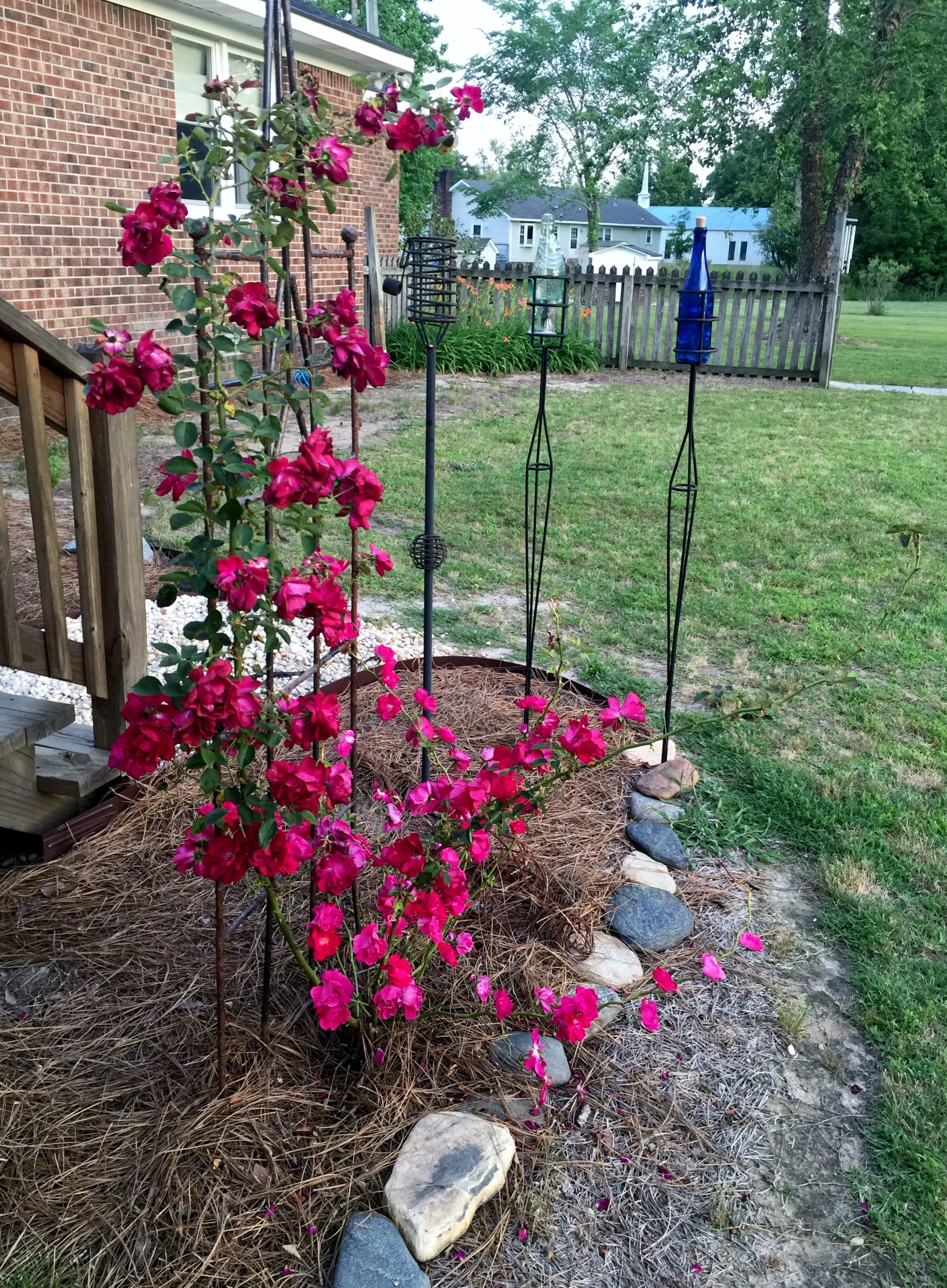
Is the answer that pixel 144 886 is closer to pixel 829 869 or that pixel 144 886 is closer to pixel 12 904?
pixel 12 904

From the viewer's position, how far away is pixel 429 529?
2537mm

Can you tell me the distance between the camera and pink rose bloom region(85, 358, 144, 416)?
4.64 ft

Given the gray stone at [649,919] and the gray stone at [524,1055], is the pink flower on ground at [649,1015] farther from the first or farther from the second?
the gray stone at [649,919]

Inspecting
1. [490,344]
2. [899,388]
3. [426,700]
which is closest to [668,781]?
[426,700]

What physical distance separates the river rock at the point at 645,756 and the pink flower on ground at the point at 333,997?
1628 mm

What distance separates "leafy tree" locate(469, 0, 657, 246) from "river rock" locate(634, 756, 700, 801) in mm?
31840

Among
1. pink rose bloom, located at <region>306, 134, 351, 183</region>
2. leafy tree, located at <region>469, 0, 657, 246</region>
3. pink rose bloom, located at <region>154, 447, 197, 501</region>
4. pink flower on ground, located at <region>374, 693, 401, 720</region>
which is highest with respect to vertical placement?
leafy tree, located at <region>469, 0, 657, 246</region>

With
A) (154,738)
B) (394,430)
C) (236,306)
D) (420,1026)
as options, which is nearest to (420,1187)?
(420,1026)

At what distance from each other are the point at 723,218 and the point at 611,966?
6804cm

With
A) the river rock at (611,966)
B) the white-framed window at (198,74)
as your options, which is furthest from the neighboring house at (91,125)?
the river rock at (611,966)

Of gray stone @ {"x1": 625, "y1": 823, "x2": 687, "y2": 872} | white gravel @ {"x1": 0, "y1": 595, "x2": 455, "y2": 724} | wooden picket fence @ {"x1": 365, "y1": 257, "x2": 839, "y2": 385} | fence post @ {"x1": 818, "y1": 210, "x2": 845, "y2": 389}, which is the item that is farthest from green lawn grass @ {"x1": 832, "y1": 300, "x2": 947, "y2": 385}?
gray stone @ {"x1": 625, "y1": 823, "x2": 687, "y2": 872}

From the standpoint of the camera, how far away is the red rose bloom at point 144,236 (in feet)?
4.56

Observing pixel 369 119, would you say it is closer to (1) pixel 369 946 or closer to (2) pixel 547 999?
(1) pixel 369 946

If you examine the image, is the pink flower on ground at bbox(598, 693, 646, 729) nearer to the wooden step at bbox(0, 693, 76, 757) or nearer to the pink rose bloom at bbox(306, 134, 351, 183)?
the pink rose bloom at bbox(306, 134, 351, 183)
